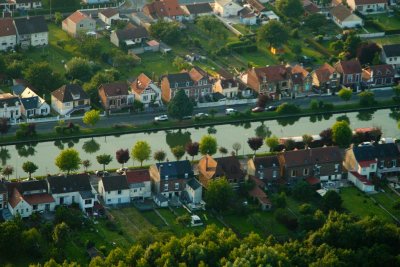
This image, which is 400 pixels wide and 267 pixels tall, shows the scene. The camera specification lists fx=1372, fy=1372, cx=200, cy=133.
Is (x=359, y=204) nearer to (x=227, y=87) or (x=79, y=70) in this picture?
(x=227, y=87)

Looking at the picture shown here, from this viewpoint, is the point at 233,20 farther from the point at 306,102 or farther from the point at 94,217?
the point at 94,217

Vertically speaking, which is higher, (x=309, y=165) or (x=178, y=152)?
(x=178, y=152)

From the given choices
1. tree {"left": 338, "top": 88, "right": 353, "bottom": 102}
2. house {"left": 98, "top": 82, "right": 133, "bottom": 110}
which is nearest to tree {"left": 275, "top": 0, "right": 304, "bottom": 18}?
tree {"left": 338, "top": 88, "right": 353, "bottom": 102}

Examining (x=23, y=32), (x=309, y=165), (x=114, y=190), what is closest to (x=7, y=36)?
(x=23, y=32)

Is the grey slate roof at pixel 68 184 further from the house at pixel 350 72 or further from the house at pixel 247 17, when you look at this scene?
the house at pixel 247 17

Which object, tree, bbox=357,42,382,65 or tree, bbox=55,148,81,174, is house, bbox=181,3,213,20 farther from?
tree, bbox=55,148,81,174
